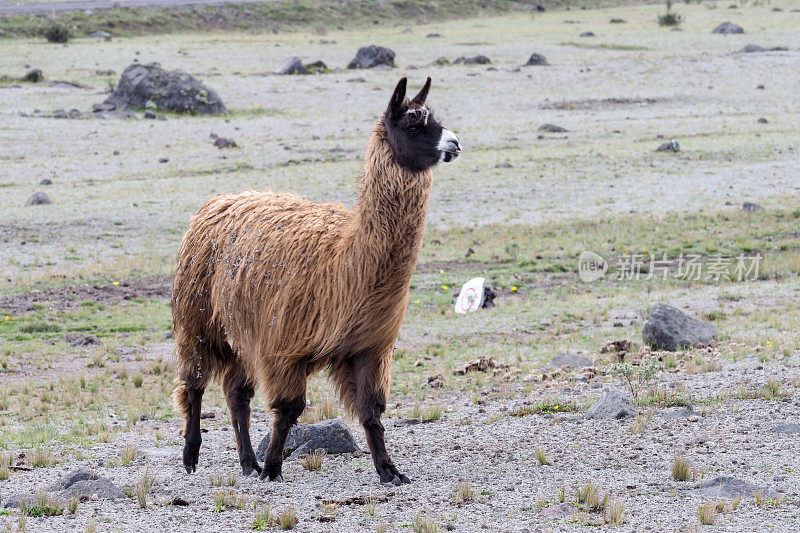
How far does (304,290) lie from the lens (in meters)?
7.97

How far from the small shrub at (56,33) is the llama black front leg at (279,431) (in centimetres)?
4777

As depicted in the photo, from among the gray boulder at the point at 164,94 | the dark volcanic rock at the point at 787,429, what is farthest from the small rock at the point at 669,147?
the dark volcanic rock at the point at 787,429

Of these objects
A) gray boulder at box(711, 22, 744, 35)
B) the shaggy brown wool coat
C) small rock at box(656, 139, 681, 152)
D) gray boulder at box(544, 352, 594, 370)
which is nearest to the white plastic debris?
gray boulder at box(544, 352, 594, 370)

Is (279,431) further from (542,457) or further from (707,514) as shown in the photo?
(707,514)

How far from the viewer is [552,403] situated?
32.3 feet

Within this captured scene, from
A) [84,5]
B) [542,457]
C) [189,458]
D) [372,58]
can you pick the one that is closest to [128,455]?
[189,458]

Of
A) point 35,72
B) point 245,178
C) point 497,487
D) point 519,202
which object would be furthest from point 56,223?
point 35,72

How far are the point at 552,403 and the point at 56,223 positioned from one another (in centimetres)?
1496

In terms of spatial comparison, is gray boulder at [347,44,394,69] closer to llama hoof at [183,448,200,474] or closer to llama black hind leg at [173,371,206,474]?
llama black hind leg at [173,371,206,474]

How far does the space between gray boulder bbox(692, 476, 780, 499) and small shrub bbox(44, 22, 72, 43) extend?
49962 mm

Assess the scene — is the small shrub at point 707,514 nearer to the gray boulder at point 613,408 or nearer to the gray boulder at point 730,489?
the gray boulder at point 730,489

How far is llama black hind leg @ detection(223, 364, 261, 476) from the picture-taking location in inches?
332

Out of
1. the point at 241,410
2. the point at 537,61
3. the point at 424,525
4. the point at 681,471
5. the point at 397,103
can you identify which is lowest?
the point at 241,410

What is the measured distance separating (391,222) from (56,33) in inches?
1894
